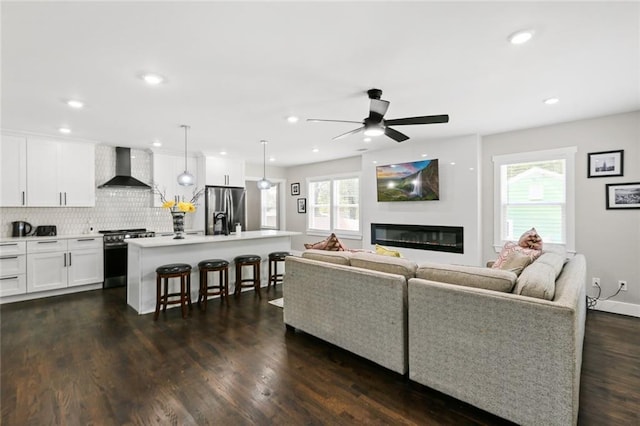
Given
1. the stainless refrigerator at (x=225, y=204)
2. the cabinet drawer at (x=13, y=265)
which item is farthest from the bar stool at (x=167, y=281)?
the stainless refrigerator at (x=225, y=204)

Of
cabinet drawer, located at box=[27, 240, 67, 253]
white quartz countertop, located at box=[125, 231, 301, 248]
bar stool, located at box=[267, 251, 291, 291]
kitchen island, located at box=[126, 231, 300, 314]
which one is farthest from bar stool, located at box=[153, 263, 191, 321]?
cabinet drawer, located at box=[27, 240, 67, 253]

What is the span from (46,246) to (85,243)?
474 mm

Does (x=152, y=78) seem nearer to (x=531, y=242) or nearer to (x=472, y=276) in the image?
(x=472, y=276)

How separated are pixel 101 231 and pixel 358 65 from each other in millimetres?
5351

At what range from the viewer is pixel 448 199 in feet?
17.2

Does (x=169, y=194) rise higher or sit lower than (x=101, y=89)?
lower

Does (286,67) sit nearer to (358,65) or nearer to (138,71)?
(358,65)

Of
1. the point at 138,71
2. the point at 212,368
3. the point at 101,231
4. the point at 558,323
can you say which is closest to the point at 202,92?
the point at 138,71

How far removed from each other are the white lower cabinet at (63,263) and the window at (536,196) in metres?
6.47

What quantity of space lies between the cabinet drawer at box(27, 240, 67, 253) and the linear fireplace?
209 inches

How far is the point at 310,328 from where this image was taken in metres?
3.07

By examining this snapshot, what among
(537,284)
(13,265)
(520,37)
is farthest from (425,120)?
(13,265)

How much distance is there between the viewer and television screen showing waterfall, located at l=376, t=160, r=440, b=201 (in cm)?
539

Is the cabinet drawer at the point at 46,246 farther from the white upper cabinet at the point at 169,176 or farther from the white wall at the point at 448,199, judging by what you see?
the white wall at the point at 448,199
